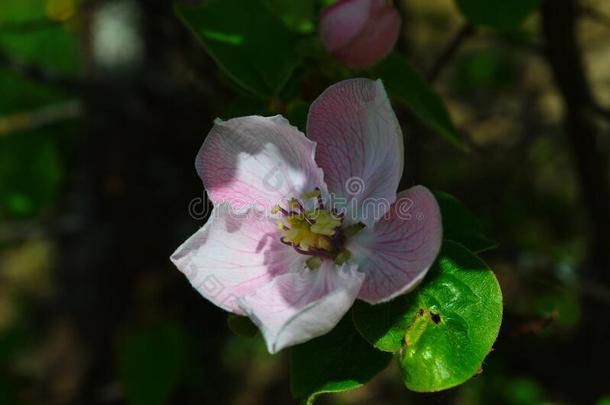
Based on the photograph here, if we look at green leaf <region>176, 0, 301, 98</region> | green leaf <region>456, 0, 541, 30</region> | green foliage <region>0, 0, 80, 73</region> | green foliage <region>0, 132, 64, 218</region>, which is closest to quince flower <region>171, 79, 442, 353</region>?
green leaf <region>176, 0, 301, 98</region>

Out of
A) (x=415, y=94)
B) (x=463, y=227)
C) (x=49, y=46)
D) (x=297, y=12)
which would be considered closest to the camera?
(x=463, y=227)

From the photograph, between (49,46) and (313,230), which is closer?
(313,230)

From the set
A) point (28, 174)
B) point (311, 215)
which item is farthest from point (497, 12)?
point (28, 174)

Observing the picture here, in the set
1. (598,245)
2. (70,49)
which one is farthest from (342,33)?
(70,49)

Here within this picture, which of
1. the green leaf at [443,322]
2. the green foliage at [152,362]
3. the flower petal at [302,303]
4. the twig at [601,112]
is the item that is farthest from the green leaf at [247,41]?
the green foliage at [152,362]

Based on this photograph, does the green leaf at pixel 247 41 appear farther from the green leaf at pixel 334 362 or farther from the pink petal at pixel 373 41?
the green leaf at pixel 334 362

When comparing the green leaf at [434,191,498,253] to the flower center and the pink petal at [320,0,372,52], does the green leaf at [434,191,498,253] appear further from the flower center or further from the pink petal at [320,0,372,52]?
the pink petal at [320,0,372,52]

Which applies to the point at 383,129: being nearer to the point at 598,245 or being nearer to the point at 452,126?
the point at 452,126

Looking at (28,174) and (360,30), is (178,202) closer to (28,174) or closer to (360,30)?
(28,174)
